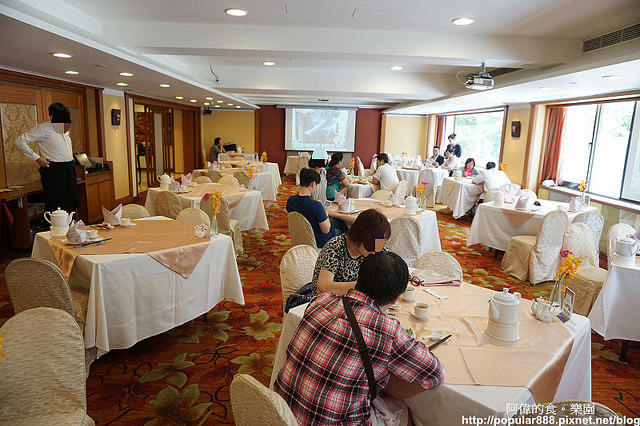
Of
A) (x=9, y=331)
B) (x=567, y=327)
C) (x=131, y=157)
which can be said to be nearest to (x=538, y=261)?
(x=567, y=327)

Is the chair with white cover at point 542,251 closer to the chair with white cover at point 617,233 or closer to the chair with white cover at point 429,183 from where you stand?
the chair with white cover at point 617,233

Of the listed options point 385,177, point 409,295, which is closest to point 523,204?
point 385,177

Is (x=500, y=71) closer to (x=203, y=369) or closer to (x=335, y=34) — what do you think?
(x=335, y=34)

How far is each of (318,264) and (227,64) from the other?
6.61 metres

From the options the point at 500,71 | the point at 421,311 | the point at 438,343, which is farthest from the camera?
the point at 500,71

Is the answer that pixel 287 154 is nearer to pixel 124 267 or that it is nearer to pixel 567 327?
pixel 124 267

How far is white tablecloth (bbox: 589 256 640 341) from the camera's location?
3152 millimetres

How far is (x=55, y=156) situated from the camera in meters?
5.15

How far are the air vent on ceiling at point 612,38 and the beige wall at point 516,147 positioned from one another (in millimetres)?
4153

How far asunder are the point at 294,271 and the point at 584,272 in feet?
9.20

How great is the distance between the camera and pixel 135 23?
173 inches

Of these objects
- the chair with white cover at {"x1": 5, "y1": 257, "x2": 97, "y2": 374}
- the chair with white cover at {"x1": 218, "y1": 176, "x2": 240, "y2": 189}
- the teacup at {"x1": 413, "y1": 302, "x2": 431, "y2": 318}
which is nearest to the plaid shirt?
the teacup at {"x1": 413, "y1": 302, "x2": 431, "y2": 318}

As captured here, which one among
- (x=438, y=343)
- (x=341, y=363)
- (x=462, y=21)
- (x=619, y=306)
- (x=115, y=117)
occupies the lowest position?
(x=619, y=306)

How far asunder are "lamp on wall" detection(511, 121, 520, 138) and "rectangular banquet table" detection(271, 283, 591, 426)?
747 centimetres
